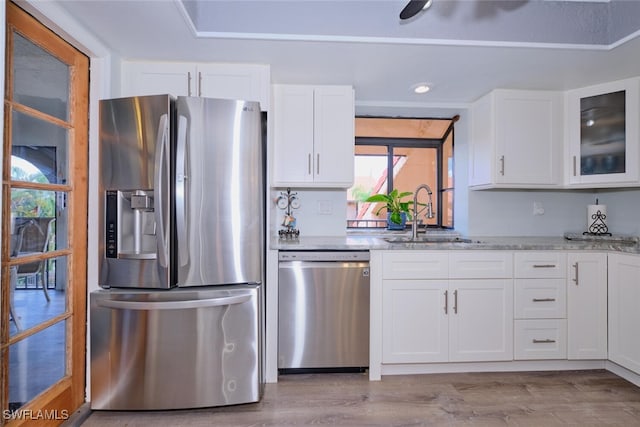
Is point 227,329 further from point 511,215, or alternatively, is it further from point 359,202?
point 511,215

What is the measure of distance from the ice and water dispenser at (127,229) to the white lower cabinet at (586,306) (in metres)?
2.66

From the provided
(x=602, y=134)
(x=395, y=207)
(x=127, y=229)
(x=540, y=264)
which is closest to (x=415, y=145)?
(x=395, y=207)

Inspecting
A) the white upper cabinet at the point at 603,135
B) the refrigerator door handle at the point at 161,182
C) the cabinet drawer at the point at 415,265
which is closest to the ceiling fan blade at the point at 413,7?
the refrigerator door handle at the point at 161,182

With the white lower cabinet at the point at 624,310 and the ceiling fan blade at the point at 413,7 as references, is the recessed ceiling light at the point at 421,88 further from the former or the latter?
the white lower cabinet at the point at 624,310

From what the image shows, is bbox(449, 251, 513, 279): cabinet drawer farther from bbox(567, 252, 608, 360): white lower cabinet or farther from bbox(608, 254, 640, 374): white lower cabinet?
bbox(608, 254, 640, 374): white lower cabinet

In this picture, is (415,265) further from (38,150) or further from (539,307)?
(38,150)

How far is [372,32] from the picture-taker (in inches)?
73.8

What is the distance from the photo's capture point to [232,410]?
188cm

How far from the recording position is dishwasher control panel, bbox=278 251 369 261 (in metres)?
2.17

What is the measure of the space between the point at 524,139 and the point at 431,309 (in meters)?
1.51

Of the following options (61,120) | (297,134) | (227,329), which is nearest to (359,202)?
(297,134)

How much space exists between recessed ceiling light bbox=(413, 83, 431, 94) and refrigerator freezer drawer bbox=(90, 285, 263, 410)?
6.50 feet

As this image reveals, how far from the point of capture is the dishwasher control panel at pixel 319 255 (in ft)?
7.13

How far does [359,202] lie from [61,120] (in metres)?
2.24
